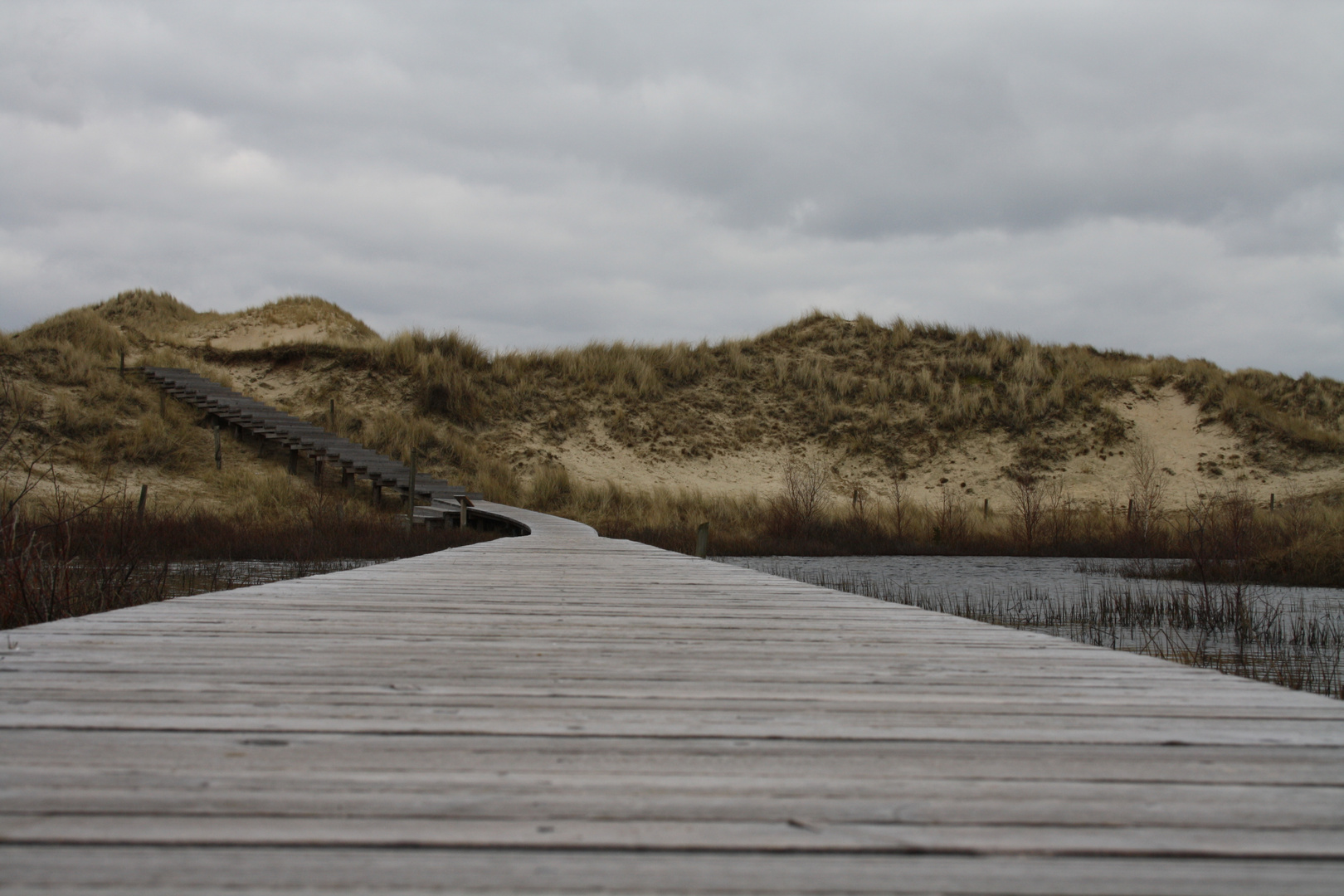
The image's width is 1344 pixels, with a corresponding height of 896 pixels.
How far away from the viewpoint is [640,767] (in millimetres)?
1429

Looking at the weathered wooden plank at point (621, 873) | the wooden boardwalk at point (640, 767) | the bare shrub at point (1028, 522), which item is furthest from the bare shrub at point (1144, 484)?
the weathered wooden plank at point (621, 873)

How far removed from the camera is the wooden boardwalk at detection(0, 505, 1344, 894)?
1.08 meters

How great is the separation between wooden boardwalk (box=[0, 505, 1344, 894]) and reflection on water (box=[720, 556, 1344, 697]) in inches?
140

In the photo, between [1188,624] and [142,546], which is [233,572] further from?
[1188,624]

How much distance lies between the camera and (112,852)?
108 centimetres

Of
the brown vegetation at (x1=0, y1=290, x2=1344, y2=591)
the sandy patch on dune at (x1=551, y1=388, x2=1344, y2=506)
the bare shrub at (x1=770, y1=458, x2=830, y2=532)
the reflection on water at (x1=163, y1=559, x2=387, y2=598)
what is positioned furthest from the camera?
the sandy patch on dune at (x1=551, y1=388, x2=1344, y2=506)

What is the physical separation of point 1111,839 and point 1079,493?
957 inches

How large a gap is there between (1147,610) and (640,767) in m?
7.18

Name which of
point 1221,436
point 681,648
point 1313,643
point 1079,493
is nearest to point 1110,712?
point 681,648

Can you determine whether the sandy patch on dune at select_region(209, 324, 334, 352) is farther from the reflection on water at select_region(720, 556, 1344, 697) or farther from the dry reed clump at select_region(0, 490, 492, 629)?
the reflection on water at select_region(720, 556, 1344, 697)

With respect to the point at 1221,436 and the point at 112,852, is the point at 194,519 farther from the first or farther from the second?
the point at 1221,436

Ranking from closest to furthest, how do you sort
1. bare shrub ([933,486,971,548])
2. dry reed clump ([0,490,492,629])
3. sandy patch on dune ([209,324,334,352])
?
1. dry reed clump ([0,490,492,629])
2. bare shrub ([933,486,971,548])
3. sandy patch on dune ([209,324,334,352])

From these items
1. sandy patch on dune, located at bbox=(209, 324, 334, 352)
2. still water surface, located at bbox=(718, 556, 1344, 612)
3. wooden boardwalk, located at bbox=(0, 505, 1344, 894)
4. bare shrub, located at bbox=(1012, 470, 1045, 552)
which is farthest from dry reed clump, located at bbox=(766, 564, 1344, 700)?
sandy patch on dune, located at bbox=(209, 324, 334, 352)

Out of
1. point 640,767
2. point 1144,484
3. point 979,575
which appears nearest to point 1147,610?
point 979,575
